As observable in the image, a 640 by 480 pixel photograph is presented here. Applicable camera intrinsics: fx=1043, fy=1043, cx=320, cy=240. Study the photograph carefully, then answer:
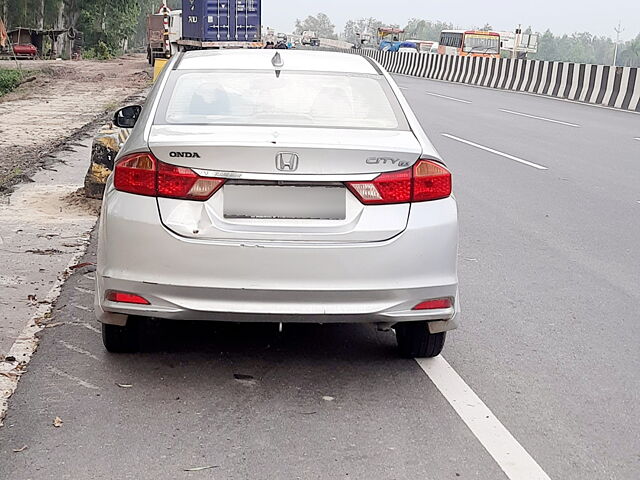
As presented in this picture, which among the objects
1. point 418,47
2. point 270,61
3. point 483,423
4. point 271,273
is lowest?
point 418,47

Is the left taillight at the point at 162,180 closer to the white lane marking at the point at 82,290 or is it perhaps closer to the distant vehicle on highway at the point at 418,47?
the white lane marking at the point at 82,290

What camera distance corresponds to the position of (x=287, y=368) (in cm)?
516

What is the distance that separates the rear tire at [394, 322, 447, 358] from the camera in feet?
17.0

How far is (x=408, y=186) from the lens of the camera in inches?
185

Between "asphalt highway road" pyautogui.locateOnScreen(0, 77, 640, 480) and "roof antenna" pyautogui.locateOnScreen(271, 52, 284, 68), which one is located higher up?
"roof antenna" pyautogui.locateOnScreen(271, 52, 284, 68)

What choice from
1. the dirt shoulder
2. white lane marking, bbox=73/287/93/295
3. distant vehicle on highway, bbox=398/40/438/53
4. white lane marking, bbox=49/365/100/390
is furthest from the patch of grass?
distant vehicle on highway, bbox=398/40/438/53

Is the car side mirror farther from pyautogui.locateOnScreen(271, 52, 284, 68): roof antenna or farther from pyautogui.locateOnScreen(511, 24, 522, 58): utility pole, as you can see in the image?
pyautogui.locateOnScreen(511, 24, 522, 58): utility pole

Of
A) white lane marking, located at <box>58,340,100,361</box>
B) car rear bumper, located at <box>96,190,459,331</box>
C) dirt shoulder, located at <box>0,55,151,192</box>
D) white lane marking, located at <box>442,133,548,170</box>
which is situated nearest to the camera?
car rear bumper, located at <box>96,190,459,331</box>

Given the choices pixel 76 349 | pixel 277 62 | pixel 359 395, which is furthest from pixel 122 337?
pixel 277 62

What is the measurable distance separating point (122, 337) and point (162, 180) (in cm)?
100

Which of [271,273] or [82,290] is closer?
[271,273]

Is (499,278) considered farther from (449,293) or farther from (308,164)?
(308,164)

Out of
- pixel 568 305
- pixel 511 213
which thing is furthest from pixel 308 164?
pixel 511 213

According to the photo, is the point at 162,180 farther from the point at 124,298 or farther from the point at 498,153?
the point at 498,153
